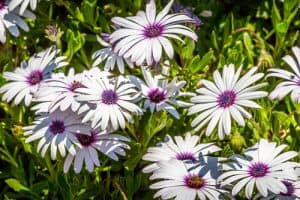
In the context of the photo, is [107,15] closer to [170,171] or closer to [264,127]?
[264,127]

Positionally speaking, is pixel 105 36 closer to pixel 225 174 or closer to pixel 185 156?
pixel 185 156

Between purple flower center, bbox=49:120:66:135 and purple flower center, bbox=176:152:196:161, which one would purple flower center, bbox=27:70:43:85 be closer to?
purple flower center, bbox=49:120:66:135

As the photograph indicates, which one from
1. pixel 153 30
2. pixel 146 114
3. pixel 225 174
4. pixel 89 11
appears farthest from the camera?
pixel 89 11

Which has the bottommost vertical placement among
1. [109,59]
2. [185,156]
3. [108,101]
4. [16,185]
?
[16,185]

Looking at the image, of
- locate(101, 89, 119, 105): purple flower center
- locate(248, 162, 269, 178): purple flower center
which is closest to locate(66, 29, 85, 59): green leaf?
locate(101, 89, 119, 105): purple flower center

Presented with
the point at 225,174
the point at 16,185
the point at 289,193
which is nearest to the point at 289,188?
the point at 289,193

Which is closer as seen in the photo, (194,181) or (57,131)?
(194,181)

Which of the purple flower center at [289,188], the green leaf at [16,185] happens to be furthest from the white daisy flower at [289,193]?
the green leaf at [16,185]
